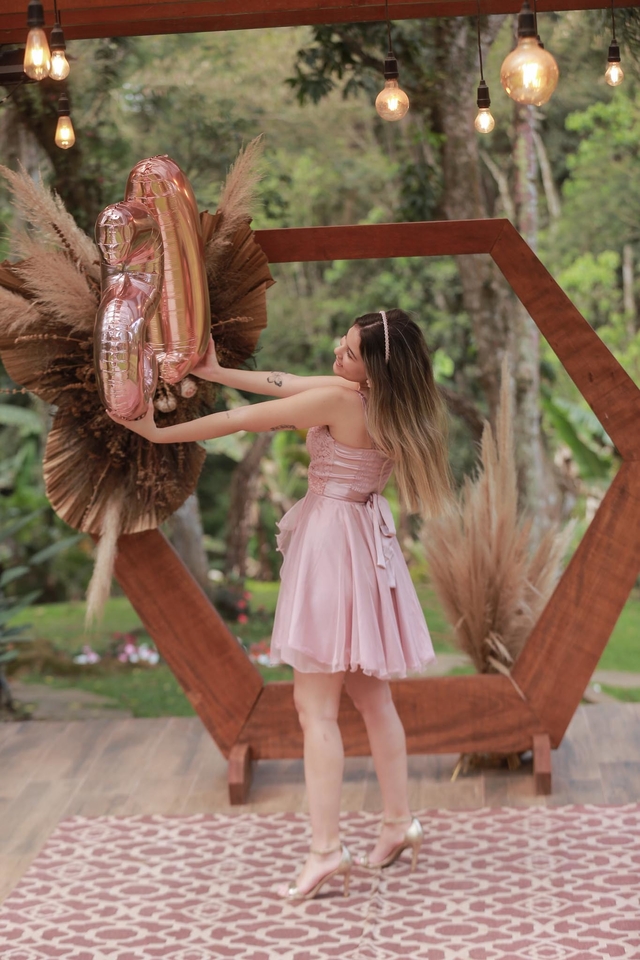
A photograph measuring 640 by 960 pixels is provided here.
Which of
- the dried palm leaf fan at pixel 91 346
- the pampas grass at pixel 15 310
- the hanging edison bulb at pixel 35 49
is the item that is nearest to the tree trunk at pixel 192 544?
the dried palm leaf fan at pixel 91 346

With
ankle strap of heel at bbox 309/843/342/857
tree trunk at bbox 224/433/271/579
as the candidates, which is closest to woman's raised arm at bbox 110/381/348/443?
ankle strap of heel at bbox 309/843/342/857

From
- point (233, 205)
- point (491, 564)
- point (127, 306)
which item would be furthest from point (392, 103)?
point (491, 564)

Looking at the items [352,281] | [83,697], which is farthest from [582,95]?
[83,697]

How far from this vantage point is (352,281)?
885cm

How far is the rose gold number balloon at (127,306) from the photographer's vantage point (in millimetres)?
2594

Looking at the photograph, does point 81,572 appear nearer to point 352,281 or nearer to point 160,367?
point 352,281

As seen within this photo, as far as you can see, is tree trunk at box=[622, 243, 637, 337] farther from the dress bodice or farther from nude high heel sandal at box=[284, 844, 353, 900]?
nude high heel sandal at box=[284, 844, 353, 900]

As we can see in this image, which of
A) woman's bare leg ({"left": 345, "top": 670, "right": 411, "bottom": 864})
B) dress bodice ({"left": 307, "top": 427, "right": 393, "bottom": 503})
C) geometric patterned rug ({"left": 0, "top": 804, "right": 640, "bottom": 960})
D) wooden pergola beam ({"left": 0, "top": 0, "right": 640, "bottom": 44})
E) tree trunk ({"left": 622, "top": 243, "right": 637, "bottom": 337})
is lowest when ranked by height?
geometric patterned rug ({"left": 0, "top": 804, "right": 640, "bottom": 960})

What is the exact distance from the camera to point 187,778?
12.8 feet

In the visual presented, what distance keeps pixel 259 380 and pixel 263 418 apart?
0.58 feet

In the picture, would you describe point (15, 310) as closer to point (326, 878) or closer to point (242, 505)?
point (326, 878)

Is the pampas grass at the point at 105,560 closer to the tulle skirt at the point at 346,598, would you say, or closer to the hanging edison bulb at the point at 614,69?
the tulle skirt at the point at 346,598

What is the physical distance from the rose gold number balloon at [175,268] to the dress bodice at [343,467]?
15.7 inches

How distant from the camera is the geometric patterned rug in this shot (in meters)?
2.72
